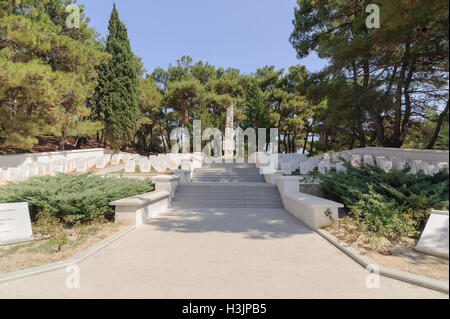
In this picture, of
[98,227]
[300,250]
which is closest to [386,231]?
[300,250]

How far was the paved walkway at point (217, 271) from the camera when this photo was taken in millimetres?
2588

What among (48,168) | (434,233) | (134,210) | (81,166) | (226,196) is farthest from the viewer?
(81,166)

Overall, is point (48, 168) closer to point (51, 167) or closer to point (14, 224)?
point (51, 167)

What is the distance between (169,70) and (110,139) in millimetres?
17575

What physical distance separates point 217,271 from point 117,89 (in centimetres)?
2405

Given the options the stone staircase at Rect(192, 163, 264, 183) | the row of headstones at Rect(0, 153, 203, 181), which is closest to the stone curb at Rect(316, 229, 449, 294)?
the stone staircase at Rect(192, 163, 264, 183)

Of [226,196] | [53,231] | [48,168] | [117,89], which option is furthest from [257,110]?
[53,231]

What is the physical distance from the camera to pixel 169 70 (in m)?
34.7

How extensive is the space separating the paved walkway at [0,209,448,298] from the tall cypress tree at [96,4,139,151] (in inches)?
796

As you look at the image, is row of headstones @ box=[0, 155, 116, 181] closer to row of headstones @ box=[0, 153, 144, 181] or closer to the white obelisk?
row of headstones @ box=[0, 153, 144, 181]

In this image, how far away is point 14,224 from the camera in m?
→ 4.30

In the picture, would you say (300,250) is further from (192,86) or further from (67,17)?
(192,86)
